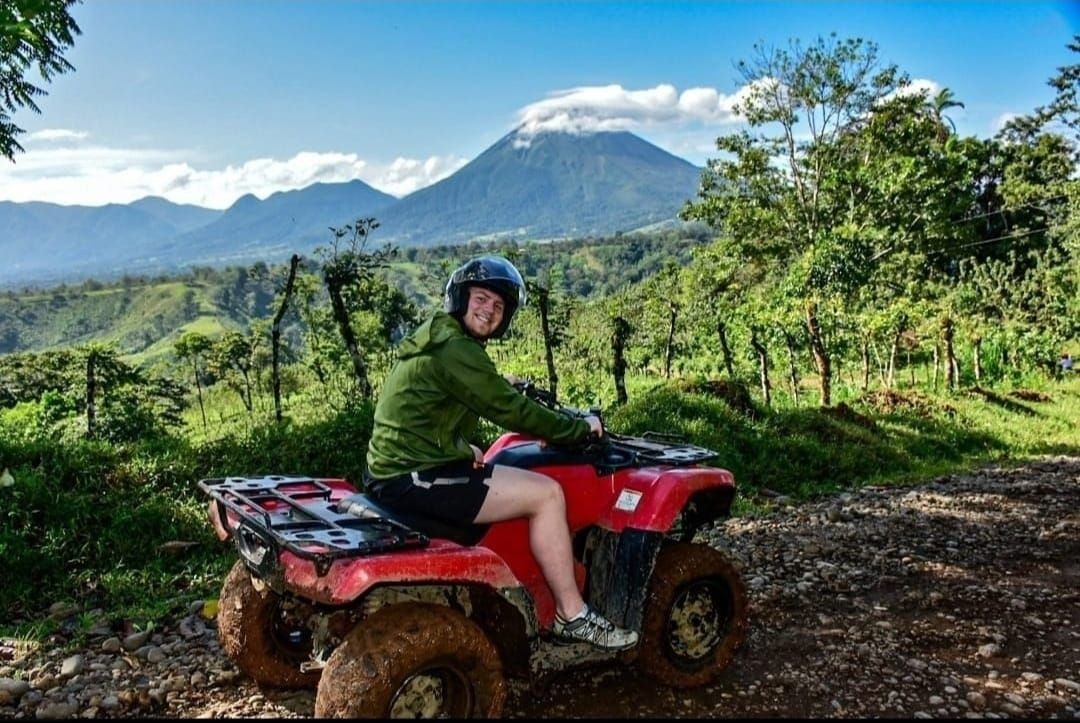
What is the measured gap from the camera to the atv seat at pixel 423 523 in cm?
347

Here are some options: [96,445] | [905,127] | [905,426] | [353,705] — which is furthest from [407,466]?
[905,127]

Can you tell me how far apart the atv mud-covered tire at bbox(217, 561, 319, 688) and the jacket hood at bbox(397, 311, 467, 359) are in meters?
1.37

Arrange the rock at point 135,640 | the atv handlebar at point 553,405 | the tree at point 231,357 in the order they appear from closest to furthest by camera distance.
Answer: the atv handlebar at point 553,405, the rock at point 135,640, the tree at point 231,357

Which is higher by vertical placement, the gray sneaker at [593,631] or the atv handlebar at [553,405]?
the atv handlebar at [553,405]

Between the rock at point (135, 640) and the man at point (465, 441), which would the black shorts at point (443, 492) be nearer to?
the man at point (465, 441)

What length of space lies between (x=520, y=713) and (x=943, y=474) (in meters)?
8.42

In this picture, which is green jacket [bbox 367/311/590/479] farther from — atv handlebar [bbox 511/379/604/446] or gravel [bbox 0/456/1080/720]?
gravel [bbox 0/456/1080/720]

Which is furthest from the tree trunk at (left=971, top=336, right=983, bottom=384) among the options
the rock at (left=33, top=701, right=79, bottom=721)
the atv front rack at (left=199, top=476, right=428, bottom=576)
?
the rock at (left=33, top=701, right=79, bottom=721)

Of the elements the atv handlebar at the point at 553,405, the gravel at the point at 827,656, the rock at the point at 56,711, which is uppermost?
the atv handlebar at the point at 553,405

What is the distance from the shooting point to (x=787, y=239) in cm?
2525

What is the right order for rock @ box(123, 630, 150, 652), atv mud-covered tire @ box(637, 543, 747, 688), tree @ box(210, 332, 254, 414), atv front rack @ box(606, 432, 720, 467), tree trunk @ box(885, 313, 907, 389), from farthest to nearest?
1. tree @ box(210, 332, 254, 414)
2. tree trunk @ box(885, 313, 907, 389)
3. rock @ box(123, 630, 150, 652)
4. atv front rack @ box(606, 432, 720, 467)
5. atv mud-covered tire @ box(637, 543, 747, 688)

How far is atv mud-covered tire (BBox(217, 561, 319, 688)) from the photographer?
3854 mm

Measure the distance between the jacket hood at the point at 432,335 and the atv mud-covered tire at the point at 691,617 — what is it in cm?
158

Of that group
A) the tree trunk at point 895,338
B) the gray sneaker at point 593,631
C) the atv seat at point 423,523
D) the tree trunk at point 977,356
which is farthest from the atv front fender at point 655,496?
the tree trunk at point 977,356
